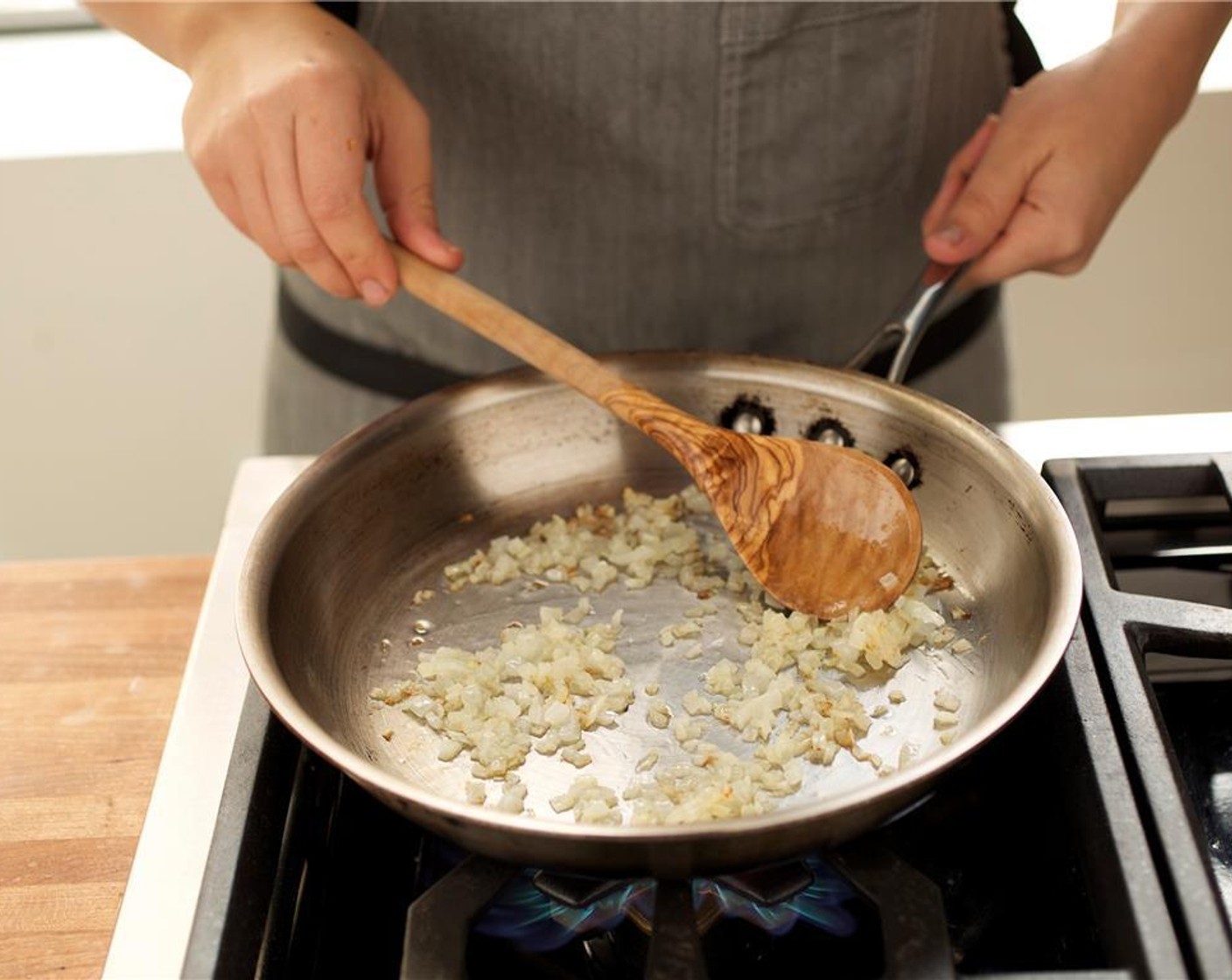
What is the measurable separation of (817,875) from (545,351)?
37 centimetres

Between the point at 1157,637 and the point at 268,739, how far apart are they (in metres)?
0.47

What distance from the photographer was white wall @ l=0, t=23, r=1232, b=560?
1.71m

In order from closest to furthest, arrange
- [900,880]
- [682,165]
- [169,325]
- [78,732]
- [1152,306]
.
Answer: [900,880] → [78,732] → [682,165] → [169,325] → [1152,306]

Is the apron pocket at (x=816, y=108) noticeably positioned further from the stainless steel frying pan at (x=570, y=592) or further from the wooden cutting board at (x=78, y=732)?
the wooden cutting board at (x=78, y=732)

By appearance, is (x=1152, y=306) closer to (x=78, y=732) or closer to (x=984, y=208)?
(x=984, y=208)

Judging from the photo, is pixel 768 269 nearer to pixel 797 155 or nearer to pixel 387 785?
pixel 797 155

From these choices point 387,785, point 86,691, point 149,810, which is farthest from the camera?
point 86,691

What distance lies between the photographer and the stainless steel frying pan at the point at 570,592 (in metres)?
0.57

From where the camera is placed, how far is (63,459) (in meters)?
1.86

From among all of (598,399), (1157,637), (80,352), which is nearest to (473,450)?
(598,399)

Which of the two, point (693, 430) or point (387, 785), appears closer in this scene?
point (387, 785)

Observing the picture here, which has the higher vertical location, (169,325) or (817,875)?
Result: (817,875)

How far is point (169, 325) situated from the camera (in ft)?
5.91

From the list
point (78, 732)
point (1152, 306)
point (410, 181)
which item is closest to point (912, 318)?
point (410, 181)
